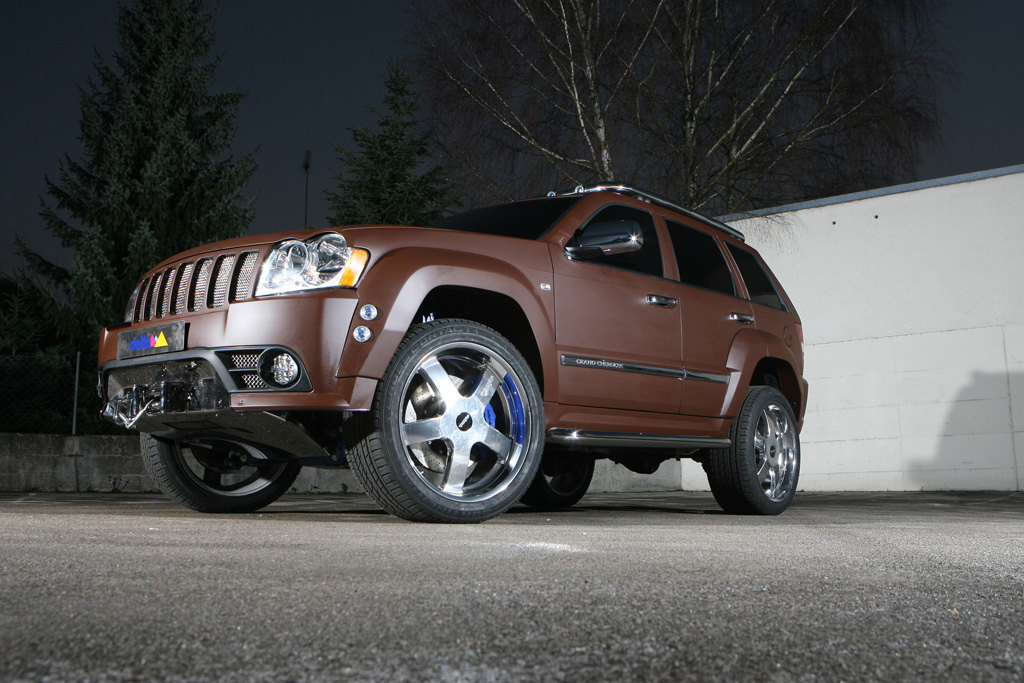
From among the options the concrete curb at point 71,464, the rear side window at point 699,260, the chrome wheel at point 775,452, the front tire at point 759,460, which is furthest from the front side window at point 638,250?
the concrete curb at point 71,464

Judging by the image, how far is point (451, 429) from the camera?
4.32m

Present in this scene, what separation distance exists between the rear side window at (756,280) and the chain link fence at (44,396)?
26.7ft

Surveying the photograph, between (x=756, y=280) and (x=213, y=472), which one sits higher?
(x=756, y=280)

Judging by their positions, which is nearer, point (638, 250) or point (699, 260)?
point (638, 250)

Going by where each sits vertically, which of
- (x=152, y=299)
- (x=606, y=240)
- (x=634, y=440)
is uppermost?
(x=606, y=240)

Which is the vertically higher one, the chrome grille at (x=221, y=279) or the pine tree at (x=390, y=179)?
the pine tree at (x=390, y=179)

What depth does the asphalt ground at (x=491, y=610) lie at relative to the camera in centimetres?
146

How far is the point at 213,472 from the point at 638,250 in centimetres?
282

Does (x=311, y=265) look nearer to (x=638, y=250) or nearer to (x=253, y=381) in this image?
(x=253, y=381)

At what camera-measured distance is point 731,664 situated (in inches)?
59.4

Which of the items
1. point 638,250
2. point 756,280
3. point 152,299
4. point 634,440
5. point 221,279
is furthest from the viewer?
point 756,280

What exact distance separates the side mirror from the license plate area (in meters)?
1.98

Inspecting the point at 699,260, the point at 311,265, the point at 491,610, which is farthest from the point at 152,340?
the point at 699,260

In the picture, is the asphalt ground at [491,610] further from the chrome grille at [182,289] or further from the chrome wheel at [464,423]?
the chrome grille at [182,289]
